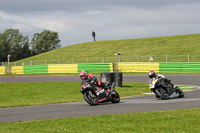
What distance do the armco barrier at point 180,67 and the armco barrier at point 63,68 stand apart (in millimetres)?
9914

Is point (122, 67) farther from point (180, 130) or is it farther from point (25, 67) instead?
point (180, 130)

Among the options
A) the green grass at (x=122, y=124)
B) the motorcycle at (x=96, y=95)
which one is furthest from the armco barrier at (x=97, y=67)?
the green grass at (x=122, y=124)

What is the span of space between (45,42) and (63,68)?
9605cm

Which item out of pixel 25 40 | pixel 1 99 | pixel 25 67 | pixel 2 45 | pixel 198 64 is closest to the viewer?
pixel 1 99

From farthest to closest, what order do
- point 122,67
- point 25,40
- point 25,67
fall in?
point 25,40 → point 25,67 → point 122,67

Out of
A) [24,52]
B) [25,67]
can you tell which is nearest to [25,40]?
[24,52]

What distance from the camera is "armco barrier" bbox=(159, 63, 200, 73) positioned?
111 ft

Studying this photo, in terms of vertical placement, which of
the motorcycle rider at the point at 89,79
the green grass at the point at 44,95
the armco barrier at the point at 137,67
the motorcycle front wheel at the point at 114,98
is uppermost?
the armco barrier at the point at 137,67

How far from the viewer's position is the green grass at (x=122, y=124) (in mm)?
7914

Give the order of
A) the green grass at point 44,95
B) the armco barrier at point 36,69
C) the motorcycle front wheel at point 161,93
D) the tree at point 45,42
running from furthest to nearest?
1. the tree at point 45,42
2. the armco barrier at point 36,69
3. the green grass at point 44,95
4. the motorcycle front wheel at point 161,93

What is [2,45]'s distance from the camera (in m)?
111

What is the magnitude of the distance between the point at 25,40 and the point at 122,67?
85.6 m

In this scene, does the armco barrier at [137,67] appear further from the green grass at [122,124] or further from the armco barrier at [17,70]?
the green grass at [122,124]

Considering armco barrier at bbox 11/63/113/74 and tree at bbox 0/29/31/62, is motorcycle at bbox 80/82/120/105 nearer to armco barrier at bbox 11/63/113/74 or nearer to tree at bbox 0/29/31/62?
armco barrier at bbox 11/63/113/74
